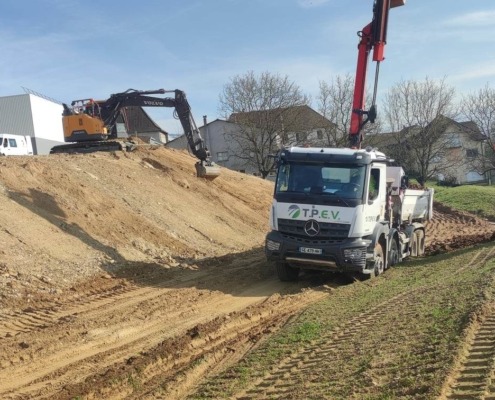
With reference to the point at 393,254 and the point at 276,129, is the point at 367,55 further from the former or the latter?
the point at 276,129

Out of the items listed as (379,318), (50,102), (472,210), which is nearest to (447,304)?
(379,318)

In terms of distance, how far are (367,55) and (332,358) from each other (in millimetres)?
10457

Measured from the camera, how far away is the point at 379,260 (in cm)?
1131

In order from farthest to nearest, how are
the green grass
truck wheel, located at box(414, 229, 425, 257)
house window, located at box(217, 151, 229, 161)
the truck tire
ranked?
house window, located at box(217, 151, 229, 161), the green grass, truck wheel, located at box(414, 229, 425, 257), the truck tire

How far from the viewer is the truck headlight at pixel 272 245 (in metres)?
10.5

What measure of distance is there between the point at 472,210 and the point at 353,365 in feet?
98.6

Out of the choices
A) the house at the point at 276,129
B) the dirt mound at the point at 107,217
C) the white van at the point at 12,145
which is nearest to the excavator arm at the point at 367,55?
the dirt mound at the point at 107,217

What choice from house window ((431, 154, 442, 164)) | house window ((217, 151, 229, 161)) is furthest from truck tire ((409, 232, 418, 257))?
house window ((217, 151, 229, 161))

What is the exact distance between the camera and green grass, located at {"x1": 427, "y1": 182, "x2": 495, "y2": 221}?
3144cm

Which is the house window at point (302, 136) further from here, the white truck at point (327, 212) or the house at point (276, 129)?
the white truck at point (327, 212)

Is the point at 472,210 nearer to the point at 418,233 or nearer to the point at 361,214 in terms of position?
the point at 418,233

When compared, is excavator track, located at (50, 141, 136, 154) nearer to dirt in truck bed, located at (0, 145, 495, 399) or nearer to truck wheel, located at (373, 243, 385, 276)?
dirt in truck bed, located at (0, 145, 495, 399)

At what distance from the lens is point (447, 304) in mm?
6922

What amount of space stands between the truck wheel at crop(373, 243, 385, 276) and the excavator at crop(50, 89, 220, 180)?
10.3 metres
